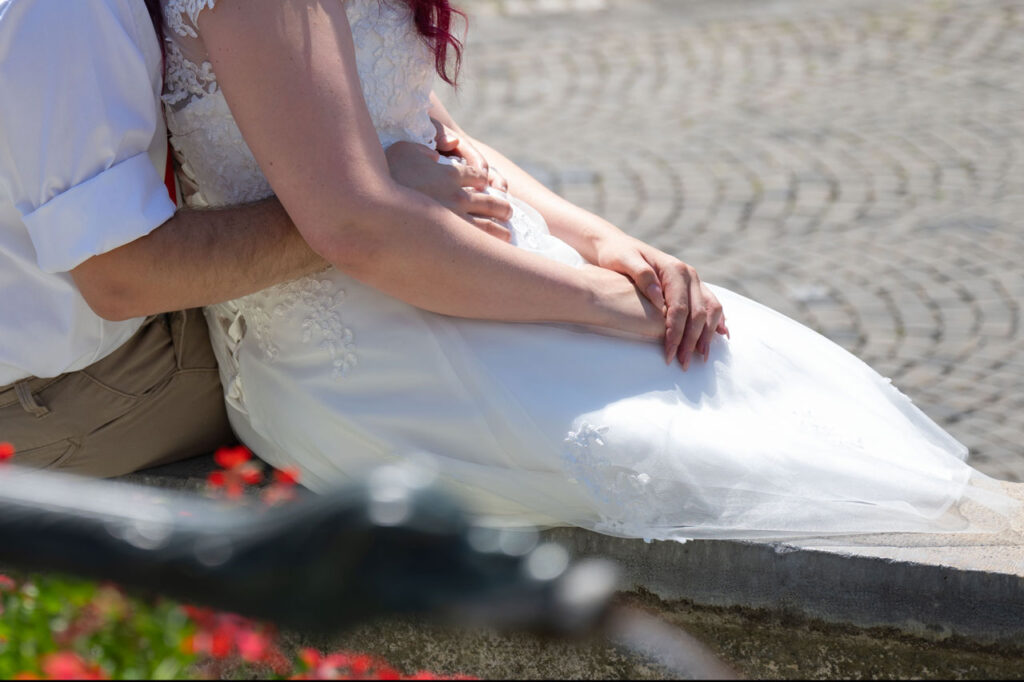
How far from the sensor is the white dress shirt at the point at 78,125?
75.4 inches

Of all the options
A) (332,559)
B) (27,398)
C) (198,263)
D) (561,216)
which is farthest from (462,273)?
(332,559)

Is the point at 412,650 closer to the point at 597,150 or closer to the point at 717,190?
the point at 717,190

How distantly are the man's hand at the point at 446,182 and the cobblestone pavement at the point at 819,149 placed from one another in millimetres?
1945

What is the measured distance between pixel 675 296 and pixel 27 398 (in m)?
1.26

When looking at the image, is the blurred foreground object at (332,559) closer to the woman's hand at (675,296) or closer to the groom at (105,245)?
the groom at (105,245)

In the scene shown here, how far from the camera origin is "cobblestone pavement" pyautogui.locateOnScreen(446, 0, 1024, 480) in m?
4.20

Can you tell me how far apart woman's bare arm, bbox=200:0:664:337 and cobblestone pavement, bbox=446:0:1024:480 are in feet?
6.66

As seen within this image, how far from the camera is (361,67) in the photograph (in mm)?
2232

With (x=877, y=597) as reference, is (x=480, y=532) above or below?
above

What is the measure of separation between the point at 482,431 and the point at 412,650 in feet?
1.36

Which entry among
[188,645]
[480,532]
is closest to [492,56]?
[188,645]

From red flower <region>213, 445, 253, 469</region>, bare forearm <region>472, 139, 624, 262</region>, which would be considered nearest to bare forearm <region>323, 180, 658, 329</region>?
bare forearm <region>472, 139, 624, 262</region>

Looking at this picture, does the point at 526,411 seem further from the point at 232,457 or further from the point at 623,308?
the point at 232,457

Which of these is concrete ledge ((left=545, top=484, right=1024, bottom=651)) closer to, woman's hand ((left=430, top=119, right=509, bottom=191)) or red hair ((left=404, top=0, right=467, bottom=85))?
woman's hand ((left=430, top=119, right=509, bottom=191))
